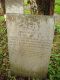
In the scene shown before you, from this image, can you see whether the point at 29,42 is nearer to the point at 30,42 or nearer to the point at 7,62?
the point at 30,42

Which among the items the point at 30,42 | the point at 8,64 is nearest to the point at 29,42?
the point at 30,42

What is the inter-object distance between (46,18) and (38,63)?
95 centimetres

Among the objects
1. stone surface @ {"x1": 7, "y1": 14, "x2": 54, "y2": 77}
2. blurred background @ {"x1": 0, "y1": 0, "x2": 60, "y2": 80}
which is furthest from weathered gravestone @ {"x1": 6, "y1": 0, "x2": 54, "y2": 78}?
blurred background @ {"x1": 0, "y1": 0, "x2": 60, "y2": 80}

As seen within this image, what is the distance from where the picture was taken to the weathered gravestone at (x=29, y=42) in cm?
446

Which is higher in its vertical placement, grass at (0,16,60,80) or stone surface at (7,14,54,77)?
stone surface at (7,14,54,77)

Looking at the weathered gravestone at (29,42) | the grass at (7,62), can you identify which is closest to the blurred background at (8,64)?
the grass at (7,62)

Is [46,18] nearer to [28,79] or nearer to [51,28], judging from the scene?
[51,28]

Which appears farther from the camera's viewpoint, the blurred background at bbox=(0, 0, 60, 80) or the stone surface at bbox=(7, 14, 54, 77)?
the blurred background at bbox=(0, 0, 60, 80)

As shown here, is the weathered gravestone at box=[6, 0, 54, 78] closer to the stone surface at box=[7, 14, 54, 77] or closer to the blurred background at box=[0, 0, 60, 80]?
the stone surface at box=[7, 14, 54, 77]

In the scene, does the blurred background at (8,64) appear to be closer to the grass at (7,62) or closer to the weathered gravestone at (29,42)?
the grass at (7,62)

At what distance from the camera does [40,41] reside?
15.0 ft

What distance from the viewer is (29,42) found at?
461cm

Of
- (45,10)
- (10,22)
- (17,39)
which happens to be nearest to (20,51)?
(17,39)

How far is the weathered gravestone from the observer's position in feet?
14.6
